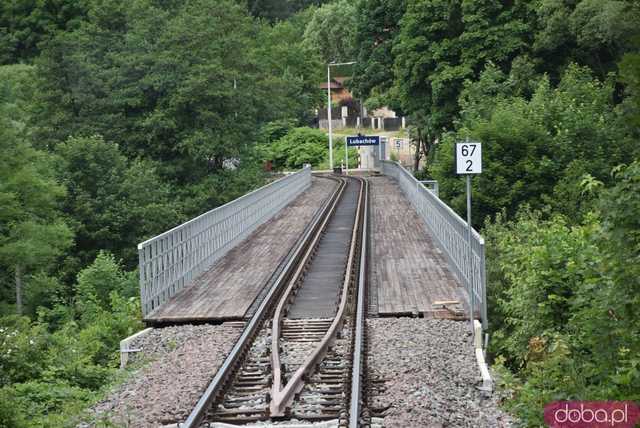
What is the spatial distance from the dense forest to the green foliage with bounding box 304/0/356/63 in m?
46.9

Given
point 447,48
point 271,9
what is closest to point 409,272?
point 447,48

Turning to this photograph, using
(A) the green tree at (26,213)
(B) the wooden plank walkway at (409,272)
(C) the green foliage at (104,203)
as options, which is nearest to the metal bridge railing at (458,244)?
(B) the wooden plank walkway at (409,272)

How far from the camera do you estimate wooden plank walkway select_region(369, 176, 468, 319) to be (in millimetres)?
15969

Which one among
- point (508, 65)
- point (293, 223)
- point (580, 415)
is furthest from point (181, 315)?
point (508, 65)

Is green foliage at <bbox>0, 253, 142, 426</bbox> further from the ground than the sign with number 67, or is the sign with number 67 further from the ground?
the sign with number 67

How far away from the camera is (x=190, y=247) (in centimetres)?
1908

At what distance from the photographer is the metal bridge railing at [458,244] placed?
48.8ft

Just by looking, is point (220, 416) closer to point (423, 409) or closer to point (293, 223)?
point (423, 409)

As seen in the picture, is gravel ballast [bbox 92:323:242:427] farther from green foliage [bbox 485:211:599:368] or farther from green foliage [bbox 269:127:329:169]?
green foliage [bbox 269:127:329:169]

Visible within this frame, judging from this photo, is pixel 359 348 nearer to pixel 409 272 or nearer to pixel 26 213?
pixel 409 272

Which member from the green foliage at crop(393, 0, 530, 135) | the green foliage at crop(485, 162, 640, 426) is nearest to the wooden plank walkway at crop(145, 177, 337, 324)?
the green foliage at crop(485, 162, 640, 426)

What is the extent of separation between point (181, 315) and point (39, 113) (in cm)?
3433

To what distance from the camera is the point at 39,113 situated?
47375 millimetres

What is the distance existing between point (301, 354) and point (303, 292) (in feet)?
16.5
